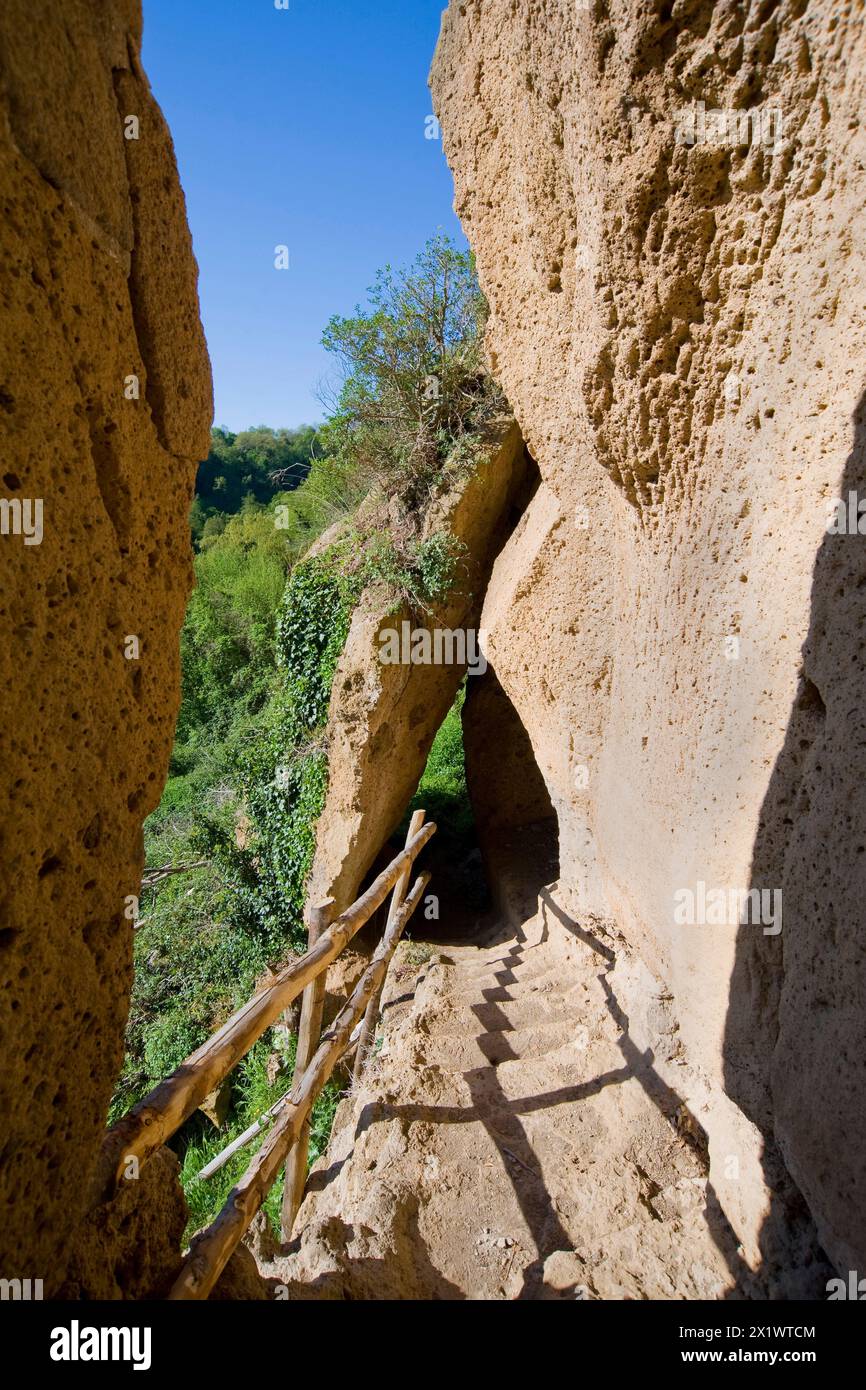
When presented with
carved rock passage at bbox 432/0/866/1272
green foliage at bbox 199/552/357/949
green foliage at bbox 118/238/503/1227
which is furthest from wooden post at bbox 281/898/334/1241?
green foliage at bbox 199/552/357/949

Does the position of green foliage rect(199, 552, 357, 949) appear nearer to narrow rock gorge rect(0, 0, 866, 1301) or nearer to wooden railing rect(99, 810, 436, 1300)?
wooden railing rect(99, 810, 436, 1300)

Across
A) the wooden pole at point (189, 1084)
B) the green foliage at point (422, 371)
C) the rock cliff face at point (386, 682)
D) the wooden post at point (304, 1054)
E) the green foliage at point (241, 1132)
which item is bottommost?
the green foliage at point (241, 1132)

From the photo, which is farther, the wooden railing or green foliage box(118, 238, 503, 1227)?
green foliage box(118, 238, 503, 1227)

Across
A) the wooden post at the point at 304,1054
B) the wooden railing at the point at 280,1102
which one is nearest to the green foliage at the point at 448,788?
the wooden railing at the point at 280,1102

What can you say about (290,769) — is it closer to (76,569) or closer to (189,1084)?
(189,1084)

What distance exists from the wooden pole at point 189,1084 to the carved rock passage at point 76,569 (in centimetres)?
24

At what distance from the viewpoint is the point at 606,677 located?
16.8 ft

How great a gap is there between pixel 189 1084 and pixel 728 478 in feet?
10.1

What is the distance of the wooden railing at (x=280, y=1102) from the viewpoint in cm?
202

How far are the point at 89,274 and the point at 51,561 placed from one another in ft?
2.43

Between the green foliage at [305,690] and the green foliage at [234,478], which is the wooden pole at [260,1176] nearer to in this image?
the green foliage at [305,690]

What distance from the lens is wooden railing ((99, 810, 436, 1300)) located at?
2.02m
